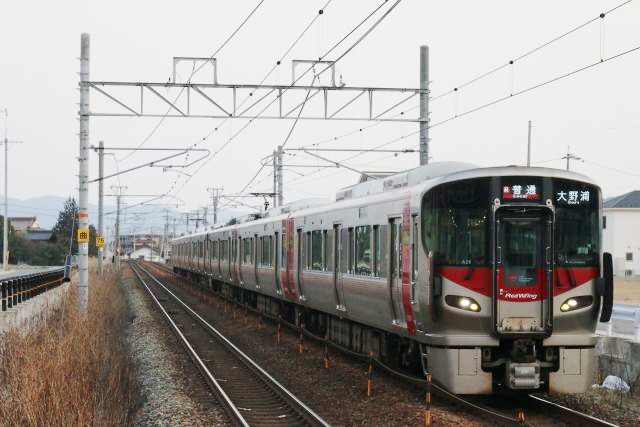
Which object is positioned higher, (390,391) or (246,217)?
(246,217)

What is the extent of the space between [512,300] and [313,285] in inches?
319

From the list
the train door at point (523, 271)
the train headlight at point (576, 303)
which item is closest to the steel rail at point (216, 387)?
the train door at point (523, 271)

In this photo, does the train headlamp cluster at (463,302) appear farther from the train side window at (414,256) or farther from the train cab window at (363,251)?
the train cab window at (363,251)

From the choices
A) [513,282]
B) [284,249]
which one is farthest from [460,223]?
[284,249]

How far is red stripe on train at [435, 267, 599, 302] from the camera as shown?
35.2ft

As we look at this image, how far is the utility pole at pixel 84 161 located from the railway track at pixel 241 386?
259 cm

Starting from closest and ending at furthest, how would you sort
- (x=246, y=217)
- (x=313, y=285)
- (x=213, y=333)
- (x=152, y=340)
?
(x=313, y=285), (x=152, y=340), (x=213, y=333), (x=246, y=217)

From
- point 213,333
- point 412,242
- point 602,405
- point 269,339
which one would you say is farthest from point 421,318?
point 213,333

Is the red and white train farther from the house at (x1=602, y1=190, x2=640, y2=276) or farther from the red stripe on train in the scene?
the house at (x1=602, y1=190, x2=640, y2=276)

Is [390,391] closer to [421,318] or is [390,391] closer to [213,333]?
[421,318]

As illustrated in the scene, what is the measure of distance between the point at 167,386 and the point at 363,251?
→ 369 cm

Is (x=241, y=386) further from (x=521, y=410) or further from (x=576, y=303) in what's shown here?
(x=576, y=303)

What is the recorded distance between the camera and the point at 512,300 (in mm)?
10703

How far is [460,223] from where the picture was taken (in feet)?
35.8
